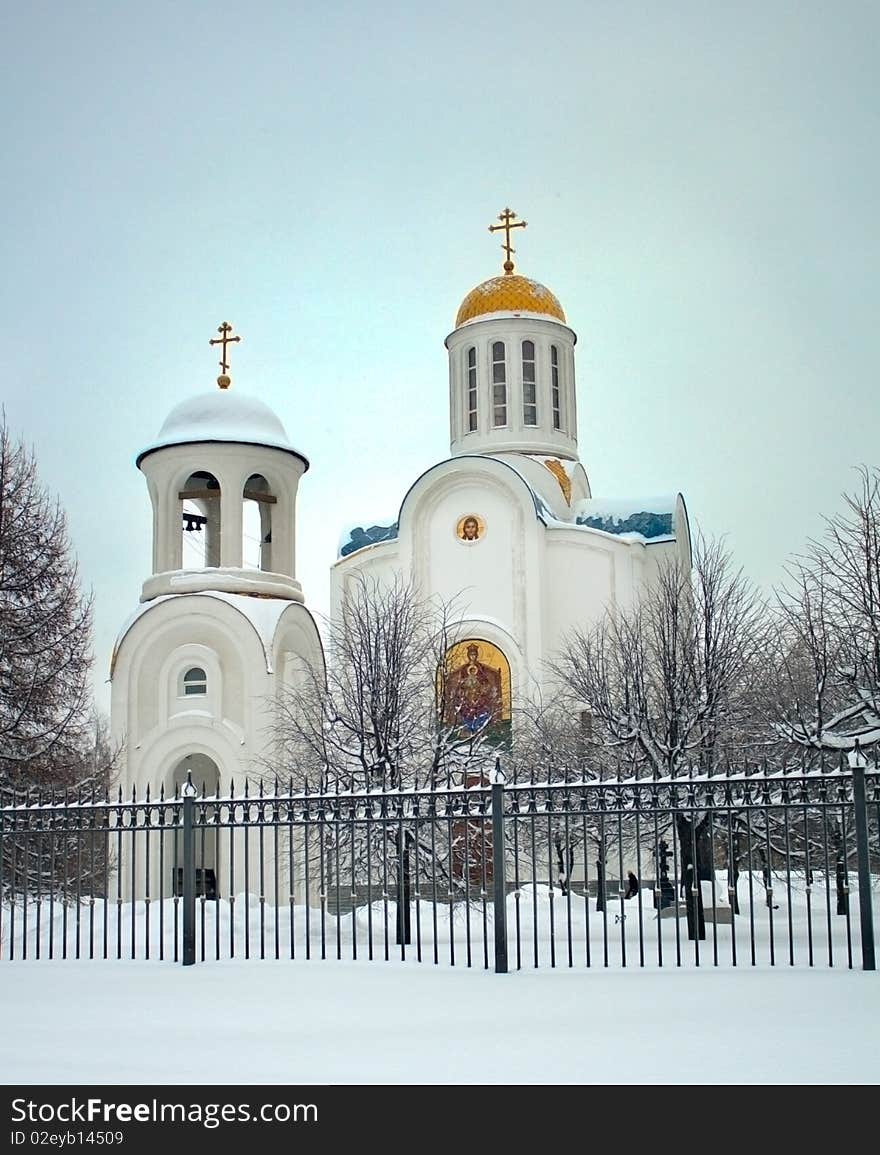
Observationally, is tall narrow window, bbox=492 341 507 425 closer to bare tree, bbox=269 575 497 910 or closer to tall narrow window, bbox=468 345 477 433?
tall narrow window, bbox=468 345 477 433

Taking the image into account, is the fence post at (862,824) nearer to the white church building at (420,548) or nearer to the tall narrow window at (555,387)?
the white church building at (420,548)

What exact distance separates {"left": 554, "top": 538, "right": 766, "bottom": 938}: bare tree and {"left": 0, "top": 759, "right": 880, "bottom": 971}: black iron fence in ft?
3.40

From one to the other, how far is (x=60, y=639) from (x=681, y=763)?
34.3 ft

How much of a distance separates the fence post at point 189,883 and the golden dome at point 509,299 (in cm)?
2419

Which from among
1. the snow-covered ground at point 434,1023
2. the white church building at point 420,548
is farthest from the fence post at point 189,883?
the white church building at point 420,548

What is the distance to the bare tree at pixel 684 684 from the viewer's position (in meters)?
22.3

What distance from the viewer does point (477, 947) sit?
1695cm

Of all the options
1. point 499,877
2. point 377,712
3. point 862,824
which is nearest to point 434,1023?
point 499,877

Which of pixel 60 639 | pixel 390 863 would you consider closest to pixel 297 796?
pixel 390 863

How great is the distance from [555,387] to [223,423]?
10.2 metres

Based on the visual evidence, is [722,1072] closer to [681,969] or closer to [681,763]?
[681,969]

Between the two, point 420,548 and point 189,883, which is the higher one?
point 420,548

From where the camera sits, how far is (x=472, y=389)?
3547 centimetres

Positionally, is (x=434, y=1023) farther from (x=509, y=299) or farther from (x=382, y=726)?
(x=509, y=299)
